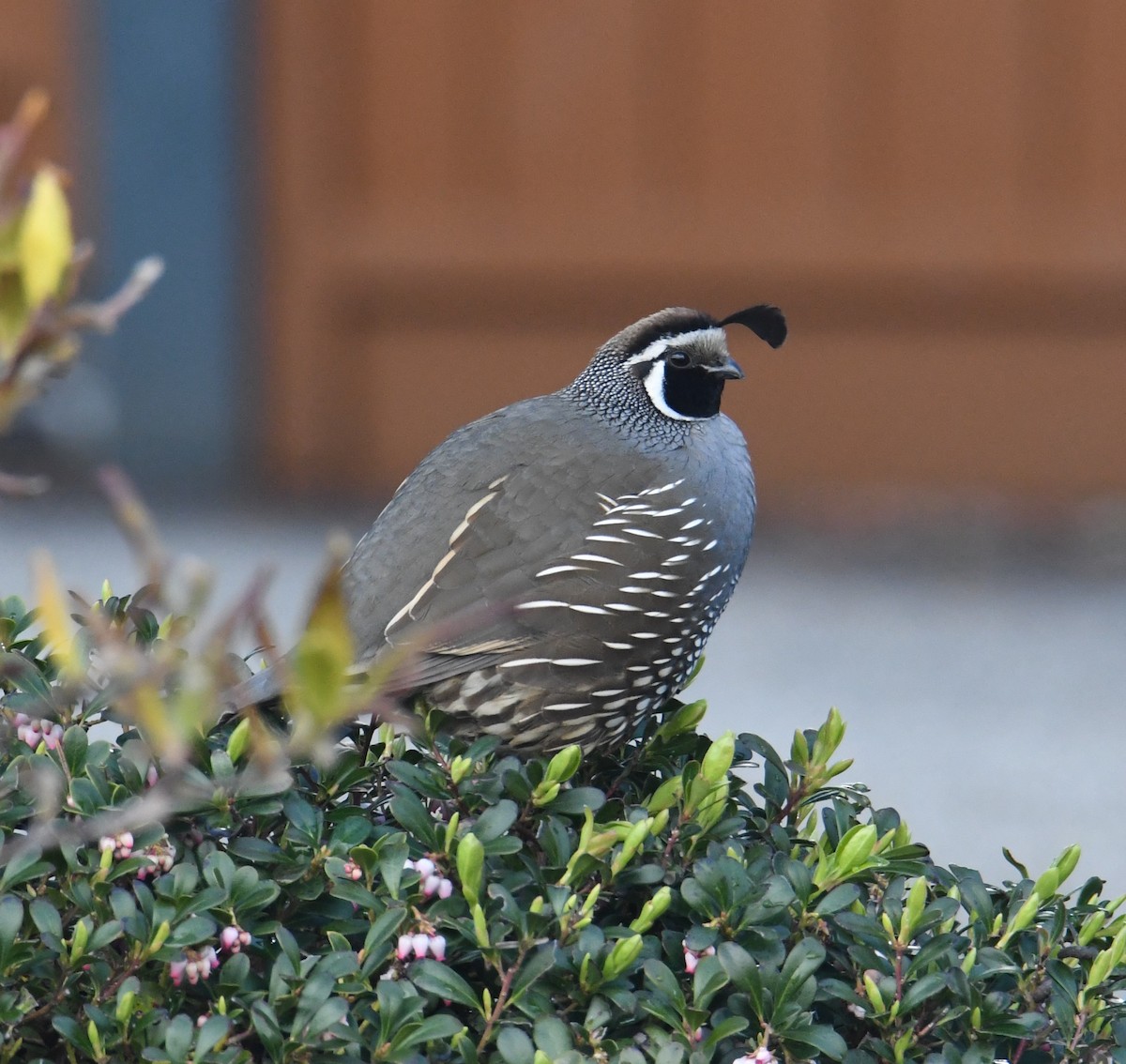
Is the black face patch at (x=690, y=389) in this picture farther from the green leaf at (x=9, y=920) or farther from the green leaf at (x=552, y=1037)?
the green leaf at (x=9, y=920)

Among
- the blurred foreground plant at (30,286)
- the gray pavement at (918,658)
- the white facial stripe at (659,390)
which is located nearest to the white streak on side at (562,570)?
the white facial stripe at (659,390)

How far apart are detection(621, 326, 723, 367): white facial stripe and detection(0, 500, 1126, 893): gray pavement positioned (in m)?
1.84

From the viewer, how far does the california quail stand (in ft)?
9.95

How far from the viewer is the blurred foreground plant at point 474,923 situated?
210 centimetres

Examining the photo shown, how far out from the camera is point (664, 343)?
11.6 feet

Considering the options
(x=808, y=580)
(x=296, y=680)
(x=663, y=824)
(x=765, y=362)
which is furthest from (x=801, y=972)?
(x=765, y=362)

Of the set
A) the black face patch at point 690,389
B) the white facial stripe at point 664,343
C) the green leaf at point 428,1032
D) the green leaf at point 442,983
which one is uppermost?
the white facial stripe at point 664,343

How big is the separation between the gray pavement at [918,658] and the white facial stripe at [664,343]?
1.84 meters

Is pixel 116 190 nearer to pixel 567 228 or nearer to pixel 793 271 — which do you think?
pixel 567 228

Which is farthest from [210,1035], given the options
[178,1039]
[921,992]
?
[921,992]

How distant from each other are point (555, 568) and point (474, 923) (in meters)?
1.04

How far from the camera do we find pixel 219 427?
929 centimetres

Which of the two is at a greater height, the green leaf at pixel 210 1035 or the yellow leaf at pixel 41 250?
the yellow leaf at pixel 41 250

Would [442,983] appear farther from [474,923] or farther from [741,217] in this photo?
[741,217]
